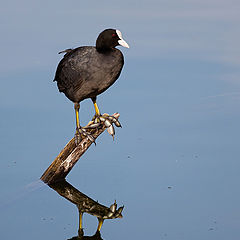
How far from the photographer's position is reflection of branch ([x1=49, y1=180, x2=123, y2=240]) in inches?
364

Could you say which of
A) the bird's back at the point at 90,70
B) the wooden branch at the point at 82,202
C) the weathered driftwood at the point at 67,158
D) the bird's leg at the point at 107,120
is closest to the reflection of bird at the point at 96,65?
the bird's back at the point at 90,70

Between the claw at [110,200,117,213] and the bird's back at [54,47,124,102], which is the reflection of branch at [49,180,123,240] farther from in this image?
the bird's back at [54,47,124,102]

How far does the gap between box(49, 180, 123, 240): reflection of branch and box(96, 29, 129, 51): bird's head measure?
192cm

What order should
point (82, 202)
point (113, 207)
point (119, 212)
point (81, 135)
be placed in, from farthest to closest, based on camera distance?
point (82, 202)
point (81, 135)
point (113, 207)
point (119, 212)

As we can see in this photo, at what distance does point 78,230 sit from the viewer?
8.91 m

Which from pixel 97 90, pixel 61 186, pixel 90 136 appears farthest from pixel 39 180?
pixel 97 90

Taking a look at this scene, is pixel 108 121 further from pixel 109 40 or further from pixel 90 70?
pixel 109 40

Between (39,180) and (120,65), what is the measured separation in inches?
82.1

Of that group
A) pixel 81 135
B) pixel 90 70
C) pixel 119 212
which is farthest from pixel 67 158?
pixel 90 70

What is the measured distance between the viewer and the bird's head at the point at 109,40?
8984 millimetres

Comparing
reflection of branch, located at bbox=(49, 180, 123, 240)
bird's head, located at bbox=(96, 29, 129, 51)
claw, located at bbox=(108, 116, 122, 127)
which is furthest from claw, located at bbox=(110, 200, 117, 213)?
bird's head, located at bbox=(96, 29, 129, 51)

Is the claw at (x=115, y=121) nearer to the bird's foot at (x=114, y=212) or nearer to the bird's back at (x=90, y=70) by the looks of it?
the bird's back at (x=90, y=70)

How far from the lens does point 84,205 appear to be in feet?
31.7

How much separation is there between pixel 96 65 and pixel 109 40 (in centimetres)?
32
